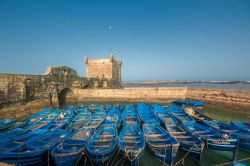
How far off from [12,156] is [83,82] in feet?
81.9

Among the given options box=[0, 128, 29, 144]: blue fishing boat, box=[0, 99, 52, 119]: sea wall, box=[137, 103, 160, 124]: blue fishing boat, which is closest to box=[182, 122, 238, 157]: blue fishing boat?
box=[137, 103, 160, 124]: blue fishing boat

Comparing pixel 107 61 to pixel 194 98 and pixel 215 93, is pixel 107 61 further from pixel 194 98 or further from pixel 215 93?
pixel 215 93

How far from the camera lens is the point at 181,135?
31.7ft

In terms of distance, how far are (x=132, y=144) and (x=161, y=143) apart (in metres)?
2.07

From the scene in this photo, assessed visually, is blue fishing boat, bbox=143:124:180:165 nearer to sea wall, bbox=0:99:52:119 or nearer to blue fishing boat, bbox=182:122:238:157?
blue fishing boat, bbox=182:122:238:157

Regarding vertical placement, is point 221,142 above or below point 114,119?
above

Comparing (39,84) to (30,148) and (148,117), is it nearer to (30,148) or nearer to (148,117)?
(30,148)

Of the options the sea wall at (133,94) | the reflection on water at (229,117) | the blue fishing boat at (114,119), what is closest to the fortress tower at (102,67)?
the sea wall at (133,94)

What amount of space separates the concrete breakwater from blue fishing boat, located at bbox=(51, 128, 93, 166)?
13.8 m

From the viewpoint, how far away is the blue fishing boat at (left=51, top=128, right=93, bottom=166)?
6504 mm

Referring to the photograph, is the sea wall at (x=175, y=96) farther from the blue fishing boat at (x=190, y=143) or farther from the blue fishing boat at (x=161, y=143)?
the blue fishing boat at (x=161, y=143)

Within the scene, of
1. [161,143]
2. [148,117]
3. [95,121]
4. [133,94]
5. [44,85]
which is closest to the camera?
[161,143]

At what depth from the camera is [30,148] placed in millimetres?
7629

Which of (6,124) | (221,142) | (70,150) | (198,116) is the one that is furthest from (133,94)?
(70,150)
